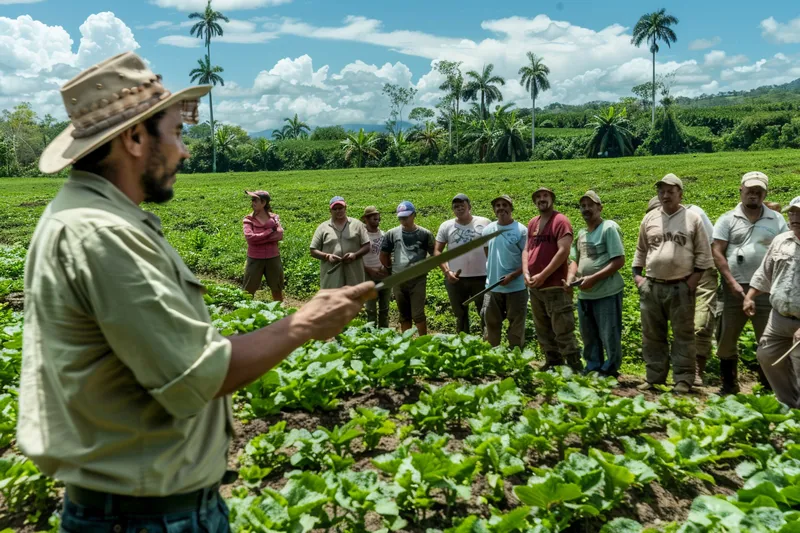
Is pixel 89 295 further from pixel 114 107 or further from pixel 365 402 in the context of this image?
pixel 365 402

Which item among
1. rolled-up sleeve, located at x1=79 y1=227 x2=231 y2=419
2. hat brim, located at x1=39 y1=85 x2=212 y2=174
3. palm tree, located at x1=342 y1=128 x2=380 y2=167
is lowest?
rolled-up sleeve, located at x1=79 y1=227 x2=231 y2=419

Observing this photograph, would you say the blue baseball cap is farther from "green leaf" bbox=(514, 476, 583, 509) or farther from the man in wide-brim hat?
the man in wide-brim hat

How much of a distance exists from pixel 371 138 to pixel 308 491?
58950 mm

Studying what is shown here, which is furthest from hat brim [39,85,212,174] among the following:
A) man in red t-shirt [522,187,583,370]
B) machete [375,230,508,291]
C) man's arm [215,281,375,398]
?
man in red t-shirt [522,187,583,370]

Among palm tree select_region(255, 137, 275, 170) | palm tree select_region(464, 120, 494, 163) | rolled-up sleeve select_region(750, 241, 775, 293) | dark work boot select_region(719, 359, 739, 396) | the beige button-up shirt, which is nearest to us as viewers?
the beige button-up shirt

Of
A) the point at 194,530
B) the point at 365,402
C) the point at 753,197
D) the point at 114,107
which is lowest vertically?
the point at 365,402

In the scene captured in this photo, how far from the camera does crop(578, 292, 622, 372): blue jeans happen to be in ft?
22.4

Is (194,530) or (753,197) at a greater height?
(753,197)

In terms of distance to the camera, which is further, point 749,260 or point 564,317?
point 564,317

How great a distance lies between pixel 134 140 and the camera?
1.84 metres

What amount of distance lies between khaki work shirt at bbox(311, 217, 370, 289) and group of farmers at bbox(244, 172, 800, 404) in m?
0.50

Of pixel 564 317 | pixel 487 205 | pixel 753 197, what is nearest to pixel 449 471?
pixel 564 317

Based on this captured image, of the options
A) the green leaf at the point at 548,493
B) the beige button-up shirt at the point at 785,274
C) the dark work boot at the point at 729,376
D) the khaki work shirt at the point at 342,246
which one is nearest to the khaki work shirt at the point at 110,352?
the green leaf at the point at 548,493

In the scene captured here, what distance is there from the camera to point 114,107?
70.4 inches
